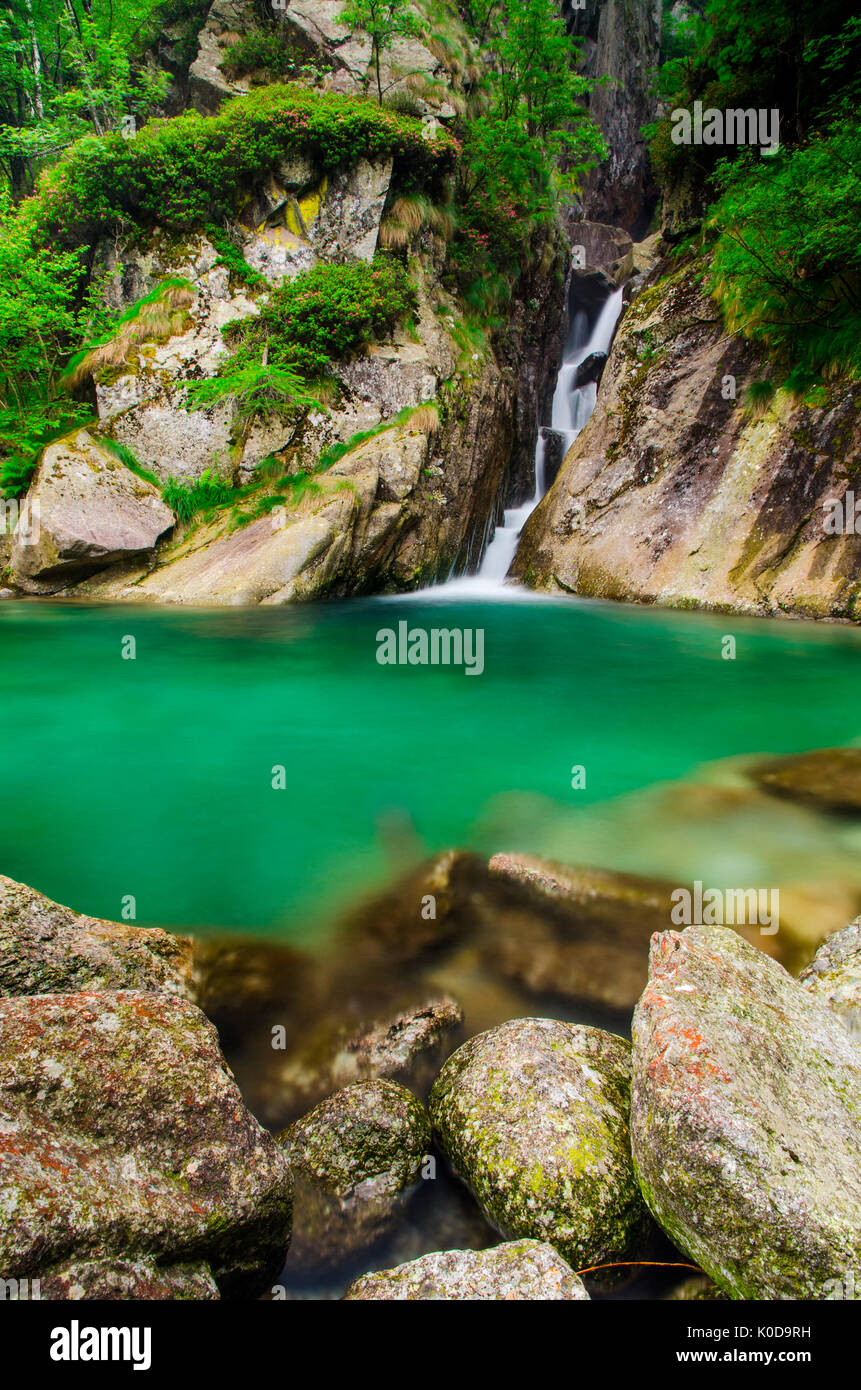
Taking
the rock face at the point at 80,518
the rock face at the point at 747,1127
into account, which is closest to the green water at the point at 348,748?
the rock face at the point at 747,1127

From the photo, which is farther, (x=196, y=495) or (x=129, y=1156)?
(x=196, y=495)

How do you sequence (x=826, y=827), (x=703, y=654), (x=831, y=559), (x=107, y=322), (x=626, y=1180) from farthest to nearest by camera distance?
(x=107, y=322), (x=831, y=559), (x=703, y=654), (x=826, y=827), (x=626, y=1180)

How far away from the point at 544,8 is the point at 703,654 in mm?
18079

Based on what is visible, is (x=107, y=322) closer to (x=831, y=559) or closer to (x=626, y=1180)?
(x=831, y=559)

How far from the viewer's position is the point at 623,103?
111 feet

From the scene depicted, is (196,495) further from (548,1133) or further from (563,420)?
(548,1133)

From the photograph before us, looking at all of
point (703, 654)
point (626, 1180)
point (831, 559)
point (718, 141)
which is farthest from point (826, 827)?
point (718, 141)

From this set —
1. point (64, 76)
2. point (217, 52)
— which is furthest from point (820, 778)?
point (64, 76)

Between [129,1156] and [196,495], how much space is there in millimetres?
15556

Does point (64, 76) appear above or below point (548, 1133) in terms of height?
above

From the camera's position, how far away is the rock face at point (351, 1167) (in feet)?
8.34

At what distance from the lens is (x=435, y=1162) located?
9.24ft

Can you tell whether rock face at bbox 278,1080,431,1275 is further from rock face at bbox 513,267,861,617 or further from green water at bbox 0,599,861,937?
rock face at bbox 513,267,861,617

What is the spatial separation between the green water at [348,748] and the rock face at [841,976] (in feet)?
3.61
